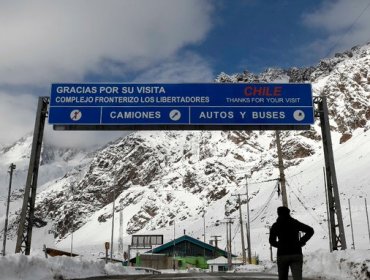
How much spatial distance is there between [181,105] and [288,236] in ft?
47.6

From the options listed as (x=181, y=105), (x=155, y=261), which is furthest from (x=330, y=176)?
(x=155, y=261)

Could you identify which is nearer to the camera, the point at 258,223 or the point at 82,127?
the point at 82,127

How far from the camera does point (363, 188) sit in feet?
410

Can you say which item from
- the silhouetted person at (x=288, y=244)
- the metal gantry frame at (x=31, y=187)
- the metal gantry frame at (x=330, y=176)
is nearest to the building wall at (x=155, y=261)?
the metal gantry frame at (x=31, y=187)

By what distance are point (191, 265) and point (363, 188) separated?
194 feet

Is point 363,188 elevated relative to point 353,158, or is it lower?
lower

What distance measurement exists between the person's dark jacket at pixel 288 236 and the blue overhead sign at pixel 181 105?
13718 millimetres

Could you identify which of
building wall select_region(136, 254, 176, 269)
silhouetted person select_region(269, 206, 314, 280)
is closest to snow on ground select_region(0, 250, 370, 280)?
silhouetted person select_region(269, 206, 314, 280)

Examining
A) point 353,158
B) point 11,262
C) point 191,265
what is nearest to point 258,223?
point 353,158

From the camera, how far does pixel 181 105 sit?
22000mm

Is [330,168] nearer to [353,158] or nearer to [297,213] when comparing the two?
[297,213]

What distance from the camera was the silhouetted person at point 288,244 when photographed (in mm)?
7797

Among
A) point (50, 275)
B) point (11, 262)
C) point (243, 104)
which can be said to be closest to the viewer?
point (11, 262)

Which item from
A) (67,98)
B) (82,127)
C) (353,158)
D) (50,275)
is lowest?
(50,275)
